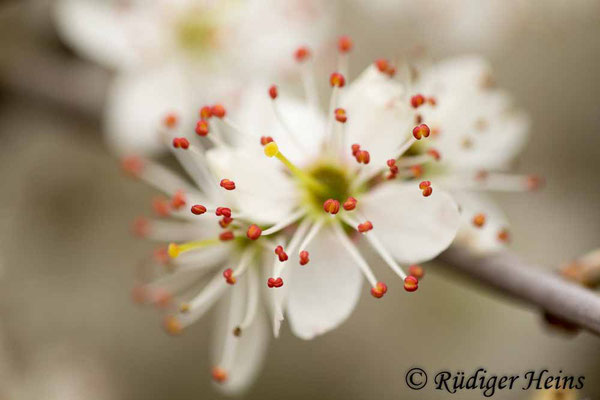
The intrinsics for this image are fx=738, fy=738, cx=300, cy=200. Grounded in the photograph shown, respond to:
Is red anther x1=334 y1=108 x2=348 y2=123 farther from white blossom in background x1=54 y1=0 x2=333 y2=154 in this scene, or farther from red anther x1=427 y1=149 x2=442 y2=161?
white blossom in background x1=54 y1=0 x2=333 y2=154

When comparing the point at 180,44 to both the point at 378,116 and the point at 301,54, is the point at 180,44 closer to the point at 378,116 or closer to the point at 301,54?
the point at 301,54

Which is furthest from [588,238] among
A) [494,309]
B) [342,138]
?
[342,138]

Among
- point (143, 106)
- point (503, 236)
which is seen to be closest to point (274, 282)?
point (503, 236)

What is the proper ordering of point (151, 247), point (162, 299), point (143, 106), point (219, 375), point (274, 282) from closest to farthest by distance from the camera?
1. point (274, 282)
2. point (219, 375)
3. point (162, 299)
4. point (143, 106)
5. point (151, 247)

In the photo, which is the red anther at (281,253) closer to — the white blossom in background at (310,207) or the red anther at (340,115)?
the white blossom in background at (310,207)

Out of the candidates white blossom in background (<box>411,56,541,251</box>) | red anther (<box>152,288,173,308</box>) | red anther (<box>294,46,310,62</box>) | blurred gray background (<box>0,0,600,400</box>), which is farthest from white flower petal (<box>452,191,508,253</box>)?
blurred gray background (<box>0,0,600,400</box>)

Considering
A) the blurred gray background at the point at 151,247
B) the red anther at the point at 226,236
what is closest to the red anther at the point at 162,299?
the red anther at the point at 226,236
